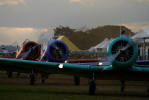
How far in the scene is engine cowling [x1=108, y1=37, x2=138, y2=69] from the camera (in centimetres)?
1201

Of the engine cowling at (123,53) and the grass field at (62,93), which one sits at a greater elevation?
the engine cowling at (123,53)

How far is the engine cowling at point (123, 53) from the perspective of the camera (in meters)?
12.0

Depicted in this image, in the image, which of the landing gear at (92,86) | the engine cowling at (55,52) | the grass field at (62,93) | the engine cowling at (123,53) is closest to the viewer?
the grass field at (62,93)

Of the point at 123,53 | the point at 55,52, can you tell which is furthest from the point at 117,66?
the point at 55,52

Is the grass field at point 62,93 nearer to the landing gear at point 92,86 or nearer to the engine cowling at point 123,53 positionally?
the landing gear at point 92,86

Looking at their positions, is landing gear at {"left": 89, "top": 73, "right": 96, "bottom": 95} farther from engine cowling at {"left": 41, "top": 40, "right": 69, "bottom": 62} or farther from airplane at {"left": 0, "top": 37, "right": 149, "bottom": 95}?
engine cowling at {"left": 41, "top": 40, "right": 69, "bottom": 62}

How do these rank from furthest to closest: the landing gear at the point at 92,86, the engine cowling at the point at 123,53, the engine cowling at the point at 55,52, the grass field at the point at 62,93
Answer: the engine cowling at the point at 55,52
the landing gear at the point at 92,86
the engine cowling at the point at 123,53
the grass field at the point at 62,93

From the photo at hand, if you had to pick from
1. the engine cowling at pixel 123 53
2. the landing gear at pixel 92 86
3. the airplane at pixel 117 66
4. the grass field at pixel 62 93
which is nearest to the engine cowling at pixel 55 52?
the grass field at pixel 62 93

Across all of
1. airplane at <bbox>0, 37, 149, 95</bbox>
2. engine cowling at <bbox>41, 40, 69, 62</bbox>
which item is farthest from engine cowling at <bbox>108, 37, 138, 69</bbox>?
engine cowling at <bbox>41, 40, 69, 62</bbox>

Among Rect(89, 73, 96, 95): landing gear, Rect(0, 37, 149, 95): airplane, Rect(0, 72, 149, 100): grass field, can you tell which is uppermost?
Rect(0, 37, 149, 95): airplane

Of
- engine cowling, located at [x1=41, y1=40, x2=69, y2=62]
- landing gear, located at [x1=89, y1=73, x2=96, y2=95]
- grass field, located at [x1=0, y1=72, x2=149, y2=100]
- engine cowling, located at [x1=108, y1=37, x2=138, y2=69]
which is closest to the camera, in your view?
grass field, located at [x1=0, y1=72, x2=149, y2=100]

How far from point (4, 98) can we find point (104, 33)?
61.5 metres

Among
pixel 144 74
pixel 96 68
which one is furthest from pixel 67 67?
pixel 144 74

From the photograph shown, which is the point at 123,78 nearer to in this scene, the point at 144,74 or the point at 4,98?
the point at 144,74
